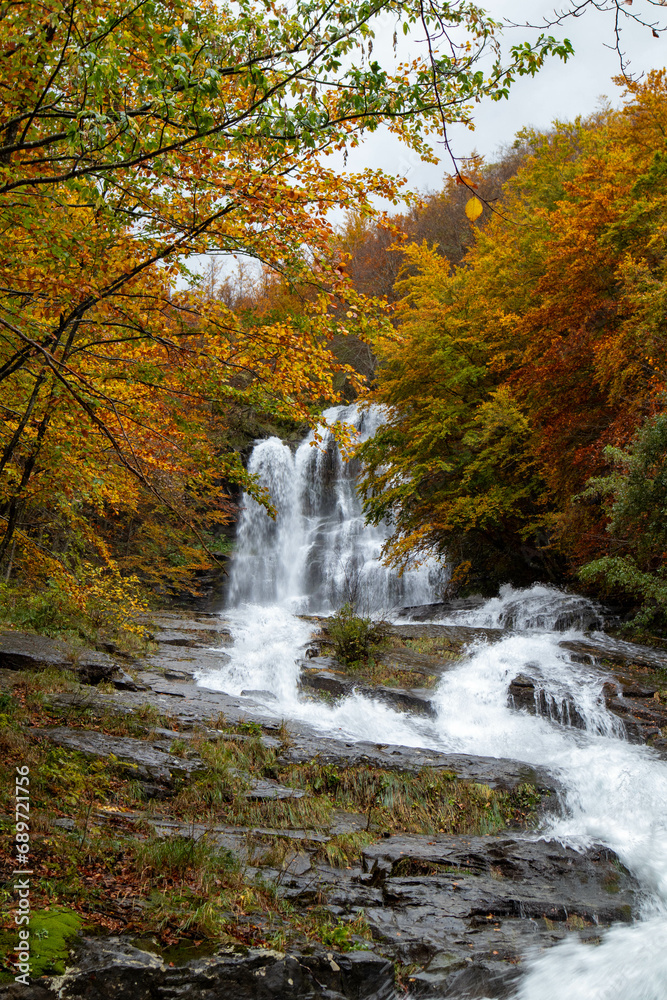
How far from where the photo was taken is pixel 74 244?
12.6ft

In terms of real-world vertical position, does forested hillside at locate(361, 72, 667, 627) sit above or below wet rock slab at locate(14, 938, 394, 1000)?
above

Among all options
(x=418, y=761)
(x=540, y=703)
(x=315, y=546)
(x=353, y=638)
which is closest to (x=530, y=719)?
(x=540, y=703)

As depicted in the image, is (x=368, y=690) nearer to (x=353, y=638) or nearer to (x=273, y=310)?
(x=353, y=638)

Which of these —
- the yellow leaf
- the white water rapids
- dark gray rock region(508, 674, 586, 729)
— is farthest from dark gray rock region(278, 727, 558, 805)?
the yellow leaf

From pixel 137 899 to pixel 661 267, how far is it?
10.4 meters

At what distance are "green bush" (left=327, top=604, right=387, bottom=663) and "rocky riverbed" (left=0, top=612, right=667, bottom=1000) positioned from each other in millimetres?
2779

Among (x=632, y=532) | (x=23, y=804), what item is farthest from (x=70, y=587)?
(x=632, y=532)

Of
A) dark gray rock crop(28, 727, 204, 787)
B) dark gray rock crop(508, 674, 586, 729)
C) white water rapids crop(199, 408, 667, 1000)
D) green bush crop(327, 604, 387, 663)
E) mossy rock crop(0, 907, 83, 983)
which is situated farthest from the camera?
green bush crop(327, 604, 387, 663)

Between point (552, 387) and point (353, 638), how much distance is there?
6113 millimetres

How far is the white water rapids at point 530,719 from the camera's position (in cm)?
388

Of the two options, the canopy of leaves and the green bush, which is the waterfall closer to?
the green bush

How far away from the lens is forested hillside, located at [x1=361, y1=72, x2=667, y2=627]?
918 cm

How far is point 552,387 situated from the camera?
11.9 m

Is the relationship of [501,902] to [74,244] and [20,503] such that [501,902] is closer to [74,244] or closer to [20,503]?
[74,244]
